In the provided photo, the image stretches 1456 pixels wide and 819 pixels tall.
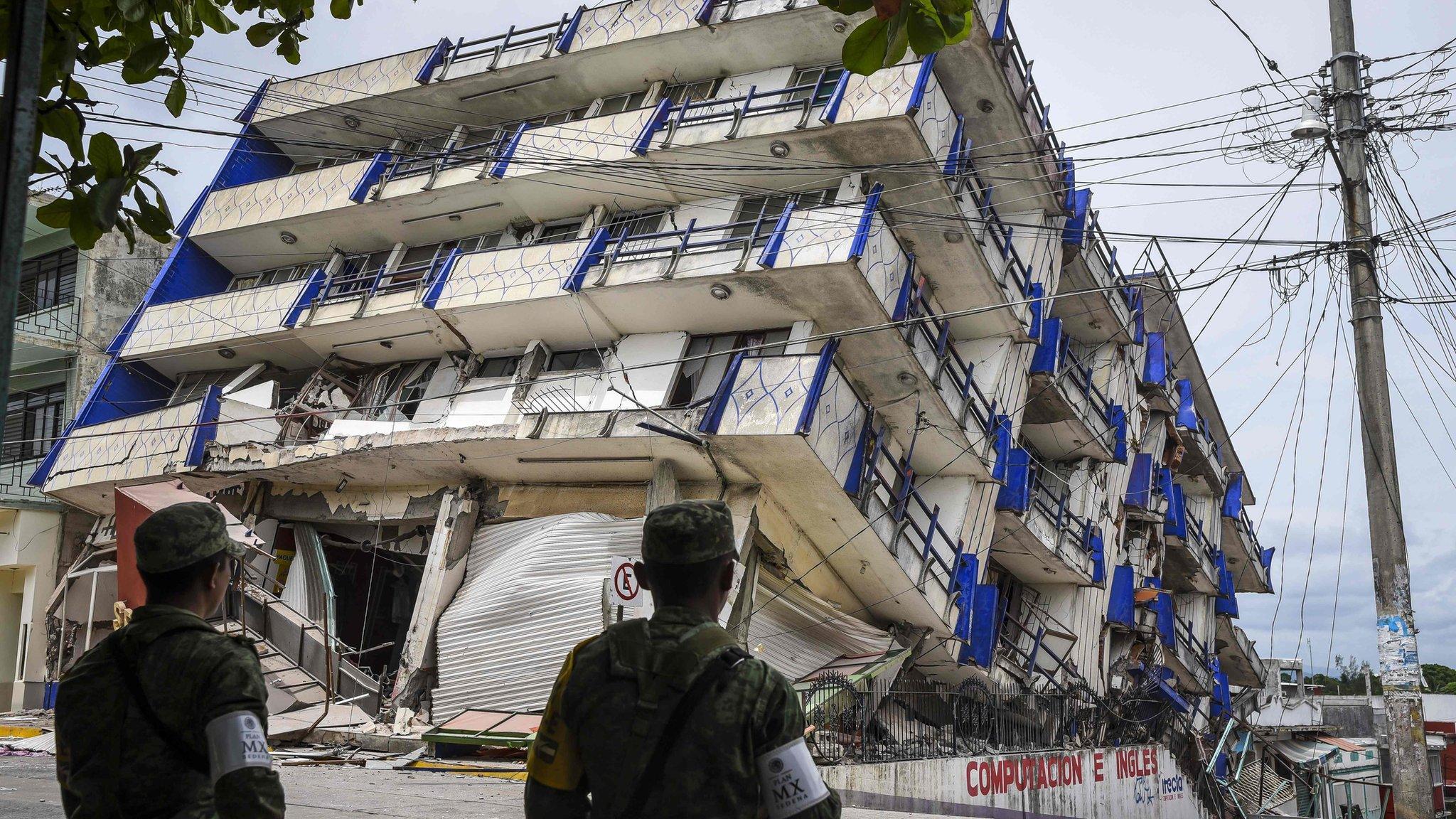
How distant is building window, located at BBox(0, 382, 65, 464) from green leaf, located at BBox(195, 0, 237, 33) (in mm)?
24785

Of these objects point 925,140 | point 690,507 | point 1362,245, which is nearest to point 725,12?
point 925,140

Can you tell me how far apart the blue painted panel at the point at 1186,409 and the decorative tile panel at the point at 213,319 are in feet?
75.9

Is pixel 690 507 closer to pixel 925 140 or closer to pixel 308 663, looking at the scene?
pixel 925 140

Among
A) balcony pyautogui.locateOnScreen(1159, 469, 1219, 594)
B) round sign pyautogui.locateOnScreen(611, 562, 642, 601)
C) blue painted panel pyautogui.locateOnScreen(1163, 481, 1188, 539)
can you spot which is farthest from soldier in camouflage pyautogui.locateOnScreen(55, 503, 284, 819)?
balcony pyautogui.locateOnScreen(1159, 469, 1219, 594)

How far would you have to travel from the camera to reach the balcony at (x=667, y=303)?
16.3m

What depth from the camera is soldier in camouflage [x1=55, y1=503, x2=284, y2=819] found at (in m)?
2.85

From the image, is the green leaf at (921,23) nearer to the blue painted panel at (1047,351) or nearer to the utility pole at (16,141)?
the utility pole at (16,141)

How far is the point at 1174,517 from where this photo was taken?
30.4 m

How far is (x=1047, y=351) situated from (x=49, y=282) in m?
23.3

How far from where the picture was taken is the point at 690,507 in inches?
115

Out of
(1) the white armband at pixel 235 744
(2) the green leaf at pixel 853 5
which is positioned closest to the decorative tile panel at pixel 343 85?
(2) the green leaf at pixel 853 5

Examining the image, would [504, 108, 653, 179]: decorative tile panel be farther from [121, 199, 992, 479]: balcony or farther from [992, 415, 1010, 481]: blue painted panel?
[992, 415, 1010, 481]: blue painted panel

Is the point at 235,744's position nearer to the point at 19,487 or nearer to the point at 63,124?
the point at 63,124

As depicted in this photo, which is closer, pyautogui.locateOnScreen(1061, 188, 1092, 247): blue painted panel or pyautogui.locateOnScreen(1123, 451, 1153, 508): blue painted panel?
pyautogui.locateOnScreen(1061, 188, 1092, 247): blue painted panel
